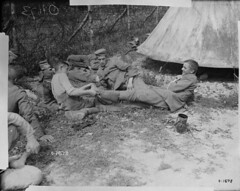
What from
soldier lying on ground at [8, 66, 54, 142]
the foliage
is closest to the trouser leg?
soldier lying on ground at [8, 66, 54, 142]

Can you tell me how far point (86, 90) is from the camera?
5.91ft

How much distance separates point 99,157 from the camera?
1.74 m

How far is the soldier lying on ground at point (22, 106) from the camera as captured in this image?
179 centimetres

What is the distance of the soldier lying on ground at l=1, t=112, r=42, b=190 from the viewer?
1718 mm

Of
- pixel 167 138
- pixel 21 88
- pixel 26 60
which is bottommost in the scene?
pixel 167 138

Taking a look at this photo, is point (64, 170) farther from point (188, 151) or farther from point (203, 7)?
point (203, 7)

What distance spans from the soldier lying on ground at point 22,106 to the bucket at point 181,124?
742mm

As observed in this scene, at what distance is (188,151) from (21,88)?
3.46 ft

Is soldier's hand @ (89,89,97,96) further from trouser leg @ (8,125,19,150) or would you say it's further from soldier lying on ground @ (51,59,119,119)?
trouser leg @ (8,125,19,150)

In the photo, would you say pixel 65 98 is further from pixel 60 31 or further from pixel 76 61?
pixel 60 31

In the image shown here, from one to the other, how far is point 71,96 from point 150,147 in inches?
21.8

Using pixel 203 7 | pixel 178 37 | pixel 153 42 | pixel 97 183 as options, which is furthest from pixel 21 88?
pixel 203 7

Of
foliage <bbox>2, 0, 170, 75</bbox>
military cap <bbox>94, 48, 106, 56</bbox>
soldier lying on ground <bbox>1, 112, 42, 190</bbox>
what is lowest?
soldier lying on ground <bbox>1, 112, 42, 190</bbox>

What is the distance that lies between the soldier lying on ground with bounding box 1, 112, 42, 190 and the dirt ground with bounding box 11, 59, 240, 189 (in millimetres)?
48
